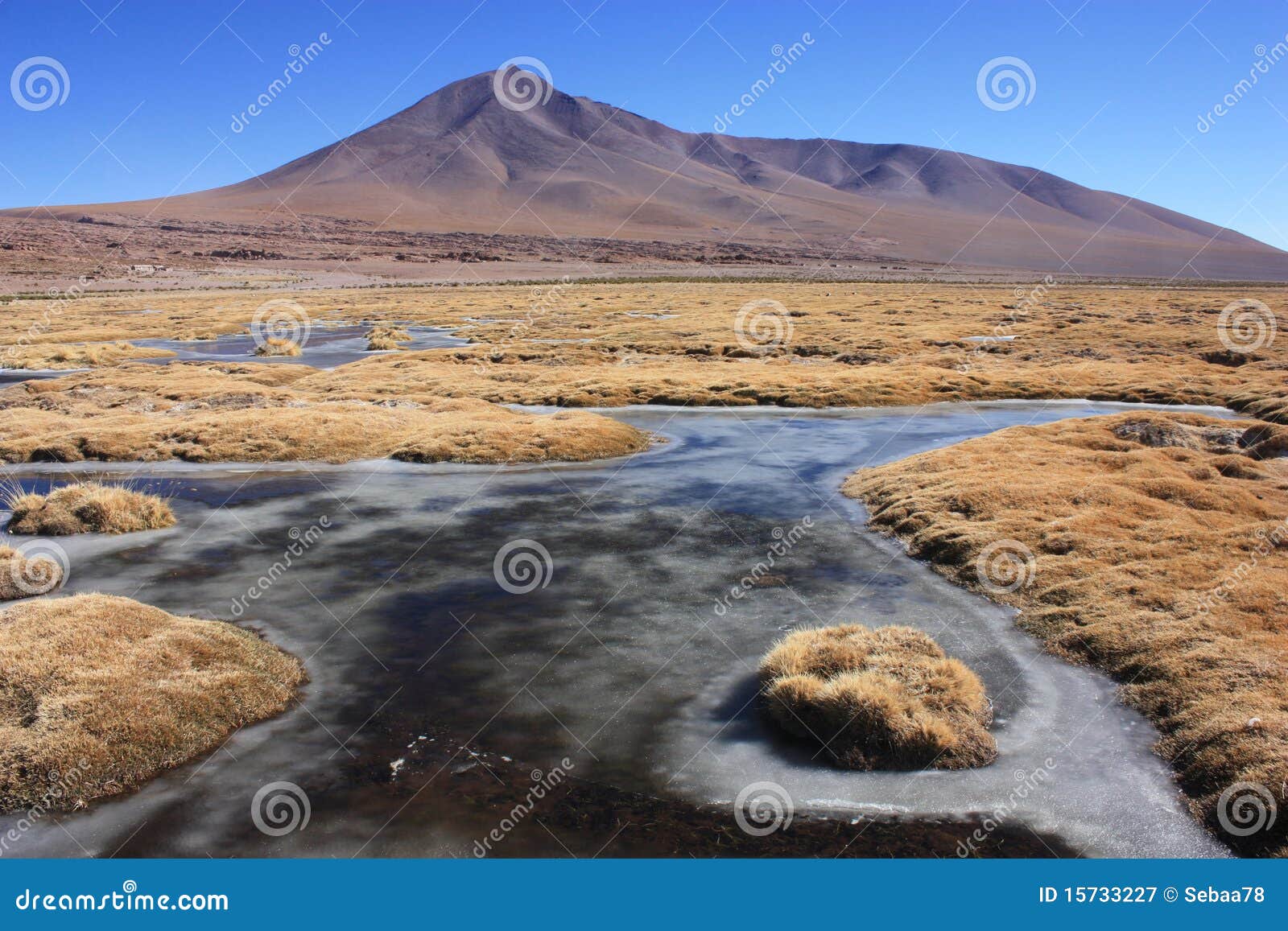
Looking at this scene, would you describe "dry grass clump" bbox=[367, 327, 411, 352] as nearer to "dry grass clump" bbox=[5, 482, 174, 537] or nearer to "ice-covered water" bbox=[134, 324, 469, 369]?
"ice-covered water" bbox=[134, 324, 469, 369]

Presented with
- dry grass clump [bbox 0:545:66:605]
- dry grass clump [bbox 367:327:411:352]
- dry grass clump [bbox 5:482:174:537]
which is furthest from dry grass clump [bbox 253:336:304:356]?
dry grass clump [bbox 0:545:66:605]

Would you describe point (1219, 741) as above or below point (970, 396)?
below

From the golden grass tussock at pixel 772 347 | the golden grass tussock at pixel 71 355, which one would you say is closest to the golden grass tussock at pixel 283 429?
the golden grass tussock at pixel 772 347

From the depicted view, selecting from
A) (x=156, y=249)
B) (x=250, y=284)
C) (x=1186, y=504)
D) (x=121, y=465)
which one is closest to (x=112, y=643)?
(x=121, y=465)

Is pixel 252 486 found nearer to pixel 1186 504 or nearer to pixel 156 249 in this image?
pixel 1186 504

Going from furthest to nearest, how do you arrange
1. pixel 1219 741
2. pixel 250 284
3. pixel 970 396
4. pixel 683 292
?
pixel 250 284
pixel 683 292
pixel 970 396
pixel 1219 741

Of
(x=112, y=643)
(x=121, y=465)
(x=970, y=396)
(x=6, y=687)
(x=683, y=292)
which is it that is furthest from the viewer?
(x=683, y=292)

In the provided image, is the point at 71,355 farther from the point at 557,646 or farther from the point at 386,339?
the point at 557,646
